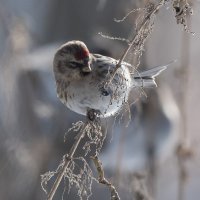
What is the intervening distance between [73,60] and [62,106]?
76.0 inches

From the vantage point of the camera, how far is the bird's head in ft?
8.95

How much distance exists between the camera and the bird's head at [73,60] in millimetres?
2727

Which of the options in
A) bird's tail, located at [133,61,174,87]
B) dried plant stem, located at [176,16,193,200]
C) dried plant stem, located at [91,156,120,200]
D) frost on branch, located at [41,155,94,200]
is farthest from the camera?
dried plant stem, located at [176,16,193,200]

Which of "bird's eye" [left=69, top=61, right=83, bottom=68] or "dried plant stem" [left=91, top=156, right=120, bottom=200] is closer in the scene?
"dried plant stem" [left=91, top=156, right=120, bottom=200]

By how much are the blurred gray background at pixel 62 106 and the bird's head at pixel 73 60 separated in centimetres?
40

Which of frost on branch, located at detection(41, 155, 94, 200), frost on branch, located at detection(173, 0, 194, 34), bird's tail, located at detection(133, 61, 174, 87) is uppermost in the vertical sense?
frost on branch, located at detection(173, 0, 194, 34)

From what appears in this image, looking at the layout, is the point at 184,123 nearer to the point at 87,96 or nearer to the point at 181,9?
the point at 87,96

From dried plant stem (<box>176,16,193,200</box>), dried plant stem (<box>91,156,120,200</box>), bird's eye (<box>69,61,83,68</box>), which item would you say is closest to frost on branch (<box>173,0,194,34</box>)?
dried plant stem (<box>91,156,120,200</box>)

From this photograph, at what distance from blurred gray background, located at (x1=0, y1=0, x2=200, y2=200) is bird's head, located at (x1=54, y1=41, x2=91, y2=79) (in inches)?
15.9

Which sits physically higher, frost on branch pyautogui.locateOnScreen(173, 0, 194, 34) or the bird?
frost on branch pyautogui.locateOnScreen(173, 0, 194, 34)

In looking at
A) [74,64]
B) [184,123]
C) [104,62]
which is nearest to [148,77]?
[104,62]

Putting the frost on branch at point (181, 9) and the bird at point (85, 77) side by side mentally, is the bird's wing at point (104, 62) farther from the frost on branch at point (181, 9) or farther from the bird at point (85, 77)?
the frost on branch at point (181, 9)

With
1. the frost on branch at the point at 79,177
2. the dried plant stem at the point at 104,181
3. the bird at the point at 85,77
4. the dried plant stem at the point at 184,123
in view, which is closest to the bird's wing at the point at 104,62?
the bird at the point at 85,77

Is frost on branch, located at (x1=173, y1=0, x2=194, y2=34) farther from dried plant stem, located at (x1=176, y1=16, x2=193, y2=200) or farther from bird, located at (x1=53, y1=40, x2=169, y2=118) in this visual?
dried plant stem, located at (x1=176, y1=16, x2=193, y2=200)
